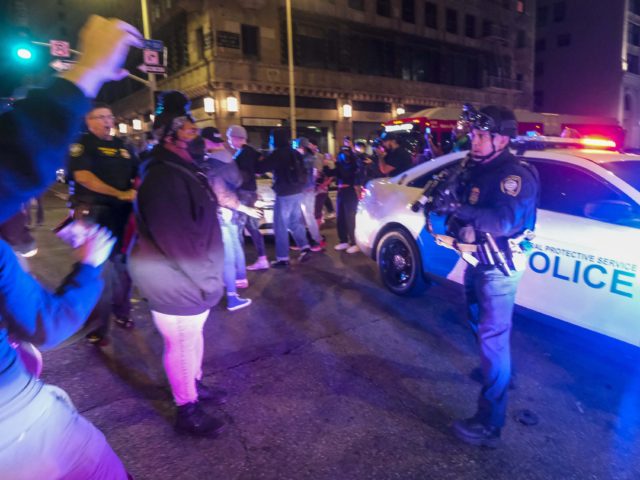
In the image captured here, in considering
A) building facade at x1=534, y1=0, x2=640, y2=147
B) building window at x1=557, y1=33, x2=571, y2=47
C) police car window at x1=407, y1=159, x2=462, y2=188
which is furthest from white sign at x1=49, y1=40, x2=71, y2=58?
building window at x1=557, y1=33, x2=571, y2=47

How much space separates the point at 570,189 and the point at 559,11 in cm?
4768

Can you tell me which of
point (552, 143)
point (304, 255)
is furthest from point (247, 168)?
point (552, 143)

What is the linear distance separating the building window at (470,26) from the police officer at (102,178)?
32115mm

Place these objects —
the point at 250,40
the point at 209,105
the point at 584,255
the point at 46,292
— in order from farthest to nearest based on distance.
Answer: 1. the point at 250,40
2. the point at 209,105
3. the point at 584,255
4. the point at 46,292

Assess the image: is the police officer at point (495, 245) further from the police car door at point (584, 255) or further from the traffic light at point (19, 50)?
the traffic light at point (19, 50)

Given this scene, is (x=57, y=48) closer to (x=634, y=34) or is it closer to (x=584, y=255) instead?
(x=584, y=255)

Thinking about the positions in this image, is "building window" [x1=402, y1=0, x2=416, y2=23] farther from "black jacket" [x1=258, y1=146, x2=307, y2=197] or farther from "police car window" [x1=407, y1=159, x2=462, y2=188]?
"police car window" [x1=407, y1=159, x2=462, y2=188]

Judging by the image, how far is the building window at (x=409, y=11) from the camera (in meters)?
26.7

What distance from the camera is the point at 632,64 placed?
135 ft

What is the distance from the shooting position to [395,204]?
493 centimetres

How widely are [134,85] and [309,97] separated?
15297 mm

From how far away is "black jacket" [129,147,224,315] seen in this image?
2.21 metres

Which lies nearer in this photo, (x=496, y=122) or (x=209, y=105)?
(x=496, y=122)

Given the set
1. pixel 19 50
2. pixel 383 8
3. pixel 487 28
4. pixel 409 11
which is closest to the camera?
pixel 19 50
